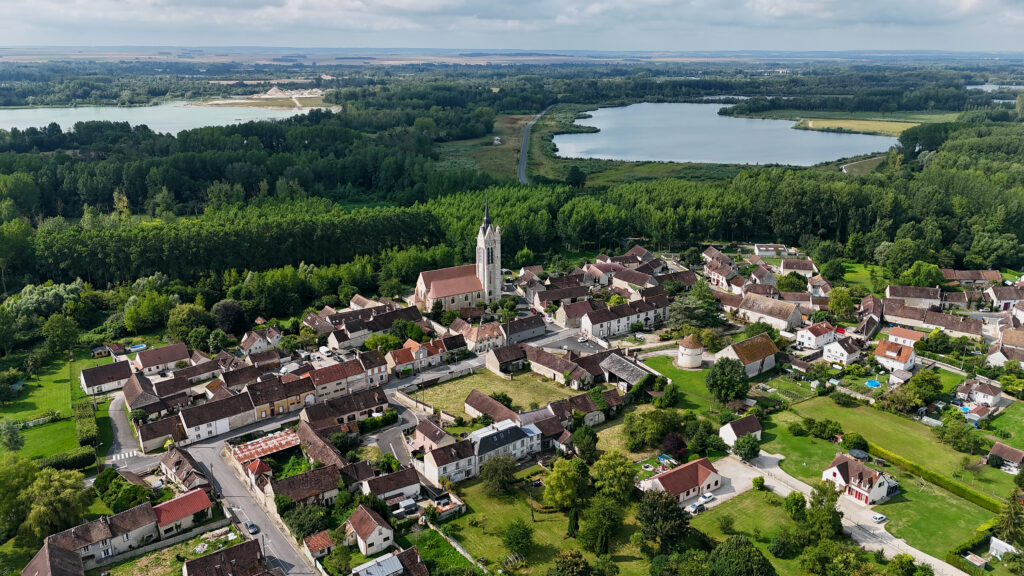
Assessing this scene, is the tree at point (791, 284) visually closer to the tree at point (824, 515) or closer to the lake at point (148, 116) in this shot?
the tree at point (824, 515)

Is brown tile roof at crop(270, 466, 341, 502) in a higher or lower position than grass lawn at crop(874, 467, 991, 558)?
higher

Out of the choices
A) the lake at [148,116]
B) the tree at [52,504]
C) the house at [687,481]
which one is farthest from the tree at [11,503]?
the lake at [148,116]

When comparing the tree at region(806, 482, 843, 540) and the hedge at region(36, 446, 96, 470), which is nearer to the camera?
the tree at region(806, 482, 843, 540)

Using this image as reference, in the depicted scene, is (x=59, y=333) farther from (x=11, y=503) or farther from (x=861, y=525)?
(x=861, y=525)

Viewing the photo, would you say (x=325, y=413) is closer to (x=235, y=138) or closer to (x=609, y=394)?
(x=609, y=394)

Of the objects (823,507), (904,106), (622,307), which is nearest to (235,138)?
→ (622,307)

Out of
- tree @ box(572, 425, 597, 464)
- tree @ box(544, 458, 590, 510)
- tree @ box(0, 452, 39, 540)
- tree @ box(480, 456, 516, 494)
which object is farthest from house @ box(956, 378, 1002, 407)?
tree @ box(0, 452, 39, 540)

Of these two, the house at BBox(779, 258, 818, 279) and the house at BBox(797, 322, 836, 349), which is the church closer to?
the house at BBox(797, 322, 836, 349)
